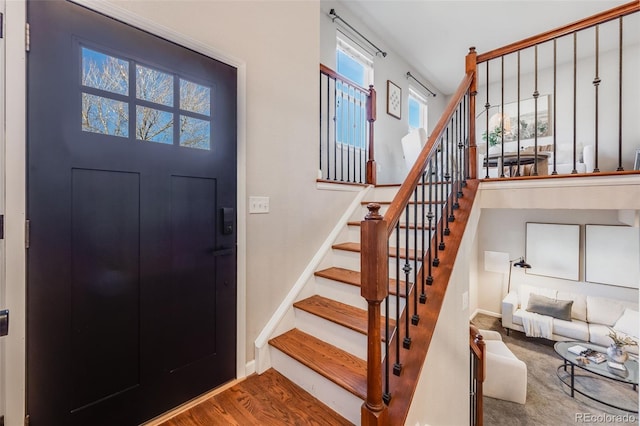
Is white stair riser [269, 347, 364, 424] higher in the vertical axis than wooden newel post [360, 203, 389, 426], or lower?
lower

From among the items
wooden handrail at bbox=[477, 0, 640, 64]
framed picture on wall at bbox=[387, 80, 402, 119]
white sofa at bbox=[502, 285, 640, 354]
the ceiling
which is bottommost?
white sofa at bbox=[502, 285, 640, 354]

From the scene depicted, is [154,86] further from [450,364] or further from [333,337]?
[450,364]

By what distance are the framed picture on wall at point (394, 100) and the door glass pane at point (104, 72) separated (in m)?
4.08

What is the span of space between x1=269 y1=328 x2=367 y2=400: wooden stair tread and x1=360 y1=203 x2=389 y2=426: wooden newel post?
0.22m

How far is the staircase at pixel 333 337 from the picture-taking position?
5.04 feet

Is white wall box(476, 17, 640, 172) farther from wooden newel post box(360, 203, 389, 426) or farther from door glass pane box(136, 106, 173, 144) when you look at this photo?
door glass pane box(136, 106, 173, 144)

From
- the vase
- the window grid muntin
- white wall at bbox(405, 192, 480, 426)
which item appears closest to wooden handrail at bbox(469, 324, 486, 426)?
white wall at bbox(405, 192, 480, 426)

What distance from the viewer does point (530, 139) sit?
5.69m

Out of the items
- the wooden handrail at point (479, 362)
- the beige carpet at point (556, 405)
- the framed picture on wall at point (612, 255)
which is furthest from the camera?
the framed picture on wall at point (612, 255)

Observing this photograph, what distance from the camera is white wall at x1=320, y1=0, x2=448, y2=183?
356cm

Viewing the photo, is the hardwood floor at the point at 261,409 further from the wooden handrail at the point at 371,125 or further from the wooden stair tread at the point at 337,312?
the wooden handrail at the point at 371,125

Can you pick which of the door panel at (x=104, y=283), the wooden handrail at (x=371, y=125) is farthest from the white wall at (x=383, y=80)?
the door panel at (x=104, y=283)

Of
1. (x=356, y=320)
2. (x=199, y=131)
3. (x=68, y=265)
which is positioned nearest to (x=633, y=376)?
(x=356, y=320)


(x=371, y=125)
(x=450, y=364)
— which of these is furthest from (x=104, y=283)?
(x=371, y=125)
